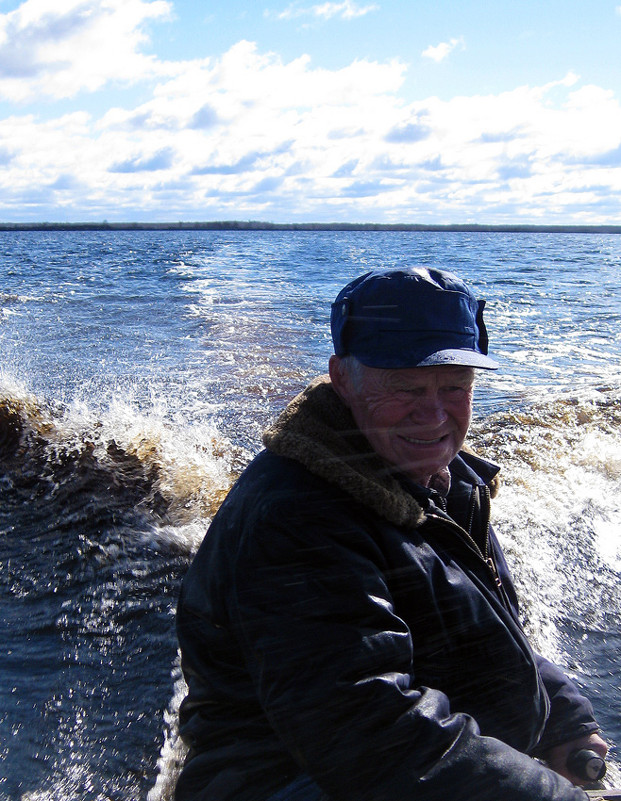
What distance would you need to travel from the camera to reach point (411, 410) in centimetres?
208

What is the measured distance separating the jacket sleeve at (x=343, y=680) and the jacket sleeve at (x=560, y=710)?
84 centimetres

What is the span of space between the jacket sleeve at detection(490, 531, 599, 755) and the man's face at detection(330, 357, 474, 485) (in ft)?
1.91

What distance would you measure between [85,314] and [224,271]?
13857mm

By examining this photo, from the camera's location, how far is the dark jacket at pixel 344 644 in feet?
5.27

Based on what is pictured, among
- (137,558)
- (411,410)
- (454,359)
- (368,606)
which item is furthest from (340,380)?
(137,558)

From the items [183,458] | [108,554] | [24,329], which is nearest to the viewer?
[108,554]

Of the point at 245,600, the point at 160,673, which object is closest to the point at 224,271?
the point at 160,673

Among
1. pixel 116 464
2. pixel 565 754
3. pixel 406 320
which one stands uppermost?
pixel 406 320

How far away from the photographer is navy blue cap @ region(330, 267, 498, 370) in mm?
1974

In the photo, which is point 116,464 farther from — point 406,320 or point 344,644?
point 344,644

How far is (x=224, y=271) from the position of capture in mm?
30516

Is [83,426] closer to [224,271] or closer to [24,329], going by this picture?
[24,329]

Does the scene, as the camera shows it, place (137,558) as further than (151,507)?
No

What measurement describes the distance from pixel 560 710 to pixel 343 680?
51.8 inches
